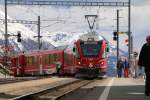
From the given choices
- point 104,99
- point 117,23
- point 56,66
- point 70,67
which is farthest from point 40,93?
point 117,23

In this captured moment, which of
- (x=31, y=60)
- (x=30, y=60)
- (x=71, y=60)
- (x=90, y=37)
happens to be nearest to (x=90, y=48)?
(x=90, y=37)

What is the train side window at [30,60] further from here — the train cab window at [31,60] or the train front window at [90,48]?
the train front window at [90,48]

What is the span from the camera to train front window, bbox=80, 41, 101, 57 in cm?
4672

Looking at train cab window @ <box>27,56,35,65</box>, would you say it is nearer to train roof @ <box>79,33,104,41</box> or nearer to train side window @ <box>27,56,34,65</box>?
train side window @ <box>27,56,34,65</box>

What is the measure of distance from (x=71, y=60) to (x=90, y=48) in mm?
5721

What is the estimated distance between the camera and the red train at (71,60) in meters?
A: 46.1

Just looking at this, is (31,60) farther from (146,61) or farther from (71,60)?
(146,61)

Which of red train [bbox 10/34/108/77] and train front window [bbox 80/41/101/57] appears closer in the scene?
red train [bbox 10/34/108/77]

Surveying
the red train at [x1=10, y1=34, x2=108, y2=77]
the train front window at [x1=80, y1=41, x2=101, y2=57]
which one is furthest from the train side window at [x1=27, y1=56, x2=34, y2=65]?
the train front window at [x1=80, y1=41, x2=101, y2=57]

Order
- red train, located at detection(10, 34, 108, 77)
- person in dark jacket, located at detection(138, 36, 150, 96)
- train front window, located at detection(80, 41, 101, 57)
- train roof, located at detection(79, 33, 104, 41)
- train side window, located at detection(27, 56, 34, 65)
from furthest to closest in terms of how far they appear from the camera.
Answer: train side window, located at detection(27, 56, 34, 65) < train roof, located at detection(79, 33, 104, 41) < train front window, located at detection(80, 41, 101, 57) < red train, located at detection(10, 34, 108, 77) < person in dark jacket, located at detection(138, 36, 150, 96)

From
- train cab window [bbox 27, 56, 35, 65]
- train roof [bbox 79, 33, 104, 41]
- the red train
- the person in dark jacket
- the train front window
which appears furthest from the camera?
train cab window [bbox 27, 56, 35, 65]

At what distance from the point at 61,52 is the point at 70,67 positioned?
6018 millimetres

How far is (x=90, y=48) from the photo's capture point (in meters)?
47.0

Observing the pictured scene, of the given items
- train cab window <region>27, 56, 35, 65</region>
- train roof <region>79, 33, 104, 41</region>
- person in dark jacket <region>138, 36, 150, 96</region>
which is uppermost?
train roof <region>79, 33, 104, 41</region>
